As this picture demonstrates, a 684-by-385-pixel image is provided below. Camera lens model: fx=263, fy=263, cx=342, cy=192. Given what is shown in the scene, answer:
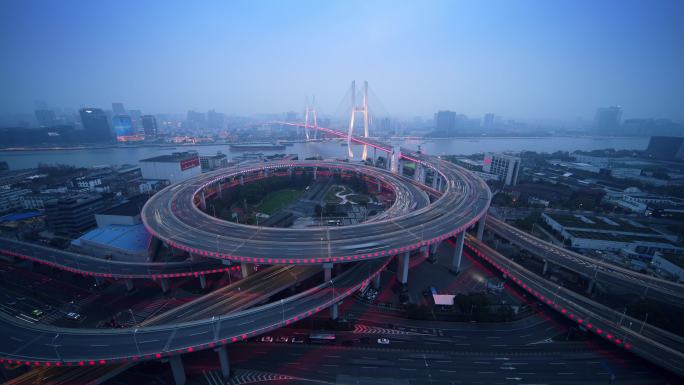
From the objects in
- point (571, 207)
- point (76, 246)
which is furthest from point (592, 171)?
point (76, 246)

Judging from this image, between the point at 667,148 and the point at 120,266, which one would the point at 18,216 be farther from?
the point at 667,148

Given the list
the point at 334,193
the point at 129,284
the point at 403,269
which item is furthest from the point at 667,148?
the point at 129,284

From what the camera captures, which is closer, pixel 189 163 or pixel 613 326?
pixel 613 326

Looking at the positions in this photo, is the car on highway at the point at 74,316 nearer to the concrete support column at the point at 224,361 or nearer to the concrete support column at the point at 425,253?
the concrete support column at the point at 224,361

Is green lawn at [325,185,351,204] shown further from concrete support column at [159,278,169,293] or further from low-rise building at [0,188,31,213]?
low-rise building at [0,188,31,213]

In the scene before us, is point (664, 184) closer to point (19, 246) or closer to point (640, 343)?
point (640, 343)

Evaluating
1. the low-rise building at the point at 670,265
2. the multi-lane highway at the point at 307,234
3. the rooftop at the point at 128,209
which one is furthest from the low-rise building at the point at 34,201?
the low-rise building at the point at 670,265

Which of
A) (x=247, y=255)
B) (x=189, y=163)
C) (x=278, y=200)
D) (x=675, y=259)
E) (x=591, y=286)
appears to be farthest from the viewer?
(x=189, y=163)
